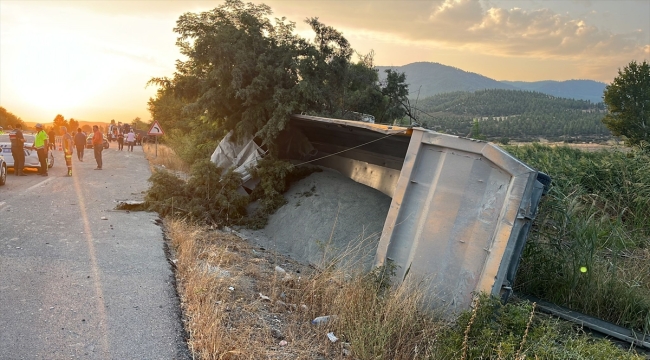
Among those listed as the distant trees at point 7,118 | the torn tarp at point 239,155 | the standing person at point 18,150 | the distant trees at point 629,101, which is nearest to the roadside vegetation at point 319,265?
the torn tarp at point 239,155

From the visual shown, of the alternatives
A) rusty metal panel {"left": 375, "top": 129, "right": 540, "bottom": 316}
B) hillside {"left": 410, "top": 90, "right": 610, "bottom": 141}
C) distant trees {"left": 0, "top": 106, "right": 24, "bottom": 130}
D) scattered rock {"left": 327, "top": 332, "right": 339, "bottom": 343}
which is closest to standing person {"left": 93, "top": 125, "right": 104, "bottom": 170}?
rusty metal panel {"left": 375, "top": 129, "right": 540, "bottom": 316}

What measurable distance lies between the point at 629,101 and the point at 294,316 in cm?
5374

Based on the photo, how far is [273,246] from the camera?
9578 mm

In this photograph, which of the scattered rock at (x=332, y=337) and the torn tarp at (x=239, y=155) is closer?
the scattered rock at (x=332, y=337)

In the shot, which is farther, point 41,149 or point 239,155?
point 41,149

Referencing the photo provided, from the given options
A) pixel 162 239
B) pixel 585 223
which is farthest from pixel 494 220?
pixel 162 239

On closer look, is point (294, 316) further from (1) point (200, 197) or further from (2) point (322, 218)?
(1) point (200, 197)

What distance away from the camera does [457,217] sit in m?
5.74

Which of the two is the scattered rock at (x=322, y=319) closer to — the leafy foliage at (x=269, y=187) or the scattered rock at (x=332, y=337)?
the scattered rock at (x=332, y=337)

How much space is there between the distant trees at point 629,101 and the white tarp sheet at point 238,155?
42.5 metres

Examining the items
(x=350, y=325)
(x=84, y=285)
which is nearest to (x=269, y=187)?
(x=84, y=285)

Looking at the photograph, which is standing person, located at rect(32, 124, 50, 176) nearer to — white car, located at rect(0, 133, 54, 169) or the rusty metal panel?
white car, located at rect(0, 133, 54, 169)

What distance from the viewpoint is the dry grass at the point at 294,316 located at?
4.34 meters

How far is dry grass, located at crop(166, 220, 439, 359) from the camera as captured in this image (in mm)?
4336
